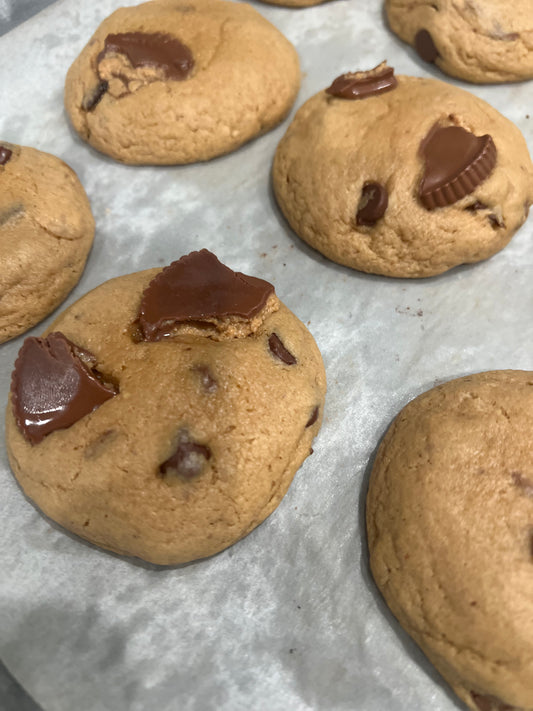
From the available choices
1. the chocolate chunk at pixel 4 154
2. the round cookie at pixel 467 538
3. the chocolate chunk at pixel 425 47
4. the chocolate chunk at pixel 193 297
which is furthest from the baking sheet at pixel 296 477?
the chocolate chunk at pixel 193 297

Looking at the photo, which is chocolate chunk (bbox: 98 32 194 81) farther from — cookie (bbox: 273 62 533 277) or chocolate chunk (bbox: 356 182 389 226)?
chocolate chunk (bbox: 356 182 389 226)

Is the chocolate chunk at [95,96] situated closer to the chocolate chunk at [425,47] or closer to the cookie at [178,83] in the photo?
the cookie at [178,83]

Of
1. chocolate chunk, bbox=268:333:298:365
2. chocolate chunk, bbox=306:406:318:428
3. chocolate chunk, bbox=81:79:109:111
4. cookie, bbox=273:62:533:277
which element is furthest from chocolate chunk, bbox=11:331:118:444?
chocolate chunk, bbox=81:79:109:111

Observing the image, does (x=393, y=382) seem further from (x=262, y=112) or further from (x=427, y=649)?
(x=262, y=112)

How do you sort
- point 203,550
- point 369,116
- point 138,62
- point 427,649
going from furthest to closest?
point 138,62 < point 369,116 < point 203,550 < point 427,649

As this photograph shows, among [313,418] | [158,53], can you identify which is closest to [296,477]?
[313,418]

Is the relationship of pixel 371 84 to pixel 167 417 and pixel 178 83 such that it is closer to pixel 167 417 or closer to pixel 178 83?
pixel 178 83

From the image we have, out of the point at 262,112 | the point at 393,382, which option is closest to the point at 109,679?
the point at 393,382
